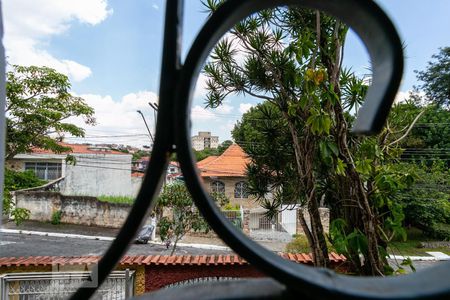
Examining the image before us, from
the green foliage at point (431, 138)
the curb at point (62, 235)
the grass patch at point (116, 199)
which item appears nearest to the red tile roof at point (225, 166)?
the grass patch at point (116, 199)

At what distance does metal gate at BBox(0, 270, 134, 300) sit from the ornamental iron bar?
9.29 ft

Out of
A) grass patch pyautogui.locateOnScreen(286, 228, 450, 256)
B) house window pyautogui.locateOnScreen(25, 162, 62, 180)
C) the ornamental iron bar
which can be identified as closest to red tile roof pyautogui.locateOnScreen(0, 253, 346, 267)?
the ornamental iron bar

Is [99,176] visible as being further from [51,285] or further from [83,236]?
[51,285]

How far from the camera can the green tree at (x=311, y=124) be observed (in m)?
1.38

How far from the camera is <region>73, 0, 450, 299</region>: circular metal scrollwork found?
26cm

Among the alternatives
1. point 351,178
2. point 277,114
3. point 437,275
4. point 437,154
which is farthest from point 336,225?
point 437,154

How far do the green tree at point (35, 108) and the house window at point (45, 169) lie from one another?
8.48 m

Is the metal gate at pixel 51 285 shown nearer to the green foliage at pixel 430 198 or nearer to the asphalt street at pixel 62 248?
the asphalt street at pixel 62 248

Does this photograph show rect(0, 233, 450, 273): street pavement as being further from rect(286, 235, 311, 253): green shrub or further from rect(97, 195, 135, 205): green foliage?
rect(97, 195, 135, 205): green foliage

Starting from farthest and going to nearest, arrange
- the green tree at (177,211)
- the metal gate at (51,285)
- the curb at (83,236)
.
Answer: the curb at (83,236) → the green tree at (177,211) → the metal gate at (51,285)

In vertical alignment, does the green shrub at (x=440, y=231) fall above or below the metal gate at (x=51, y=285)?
below

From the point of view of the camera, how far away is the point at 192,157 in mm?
277

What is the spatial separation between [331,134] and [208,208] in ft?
4.51

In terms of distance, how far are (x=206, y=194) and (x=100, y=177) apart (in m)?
11.5
